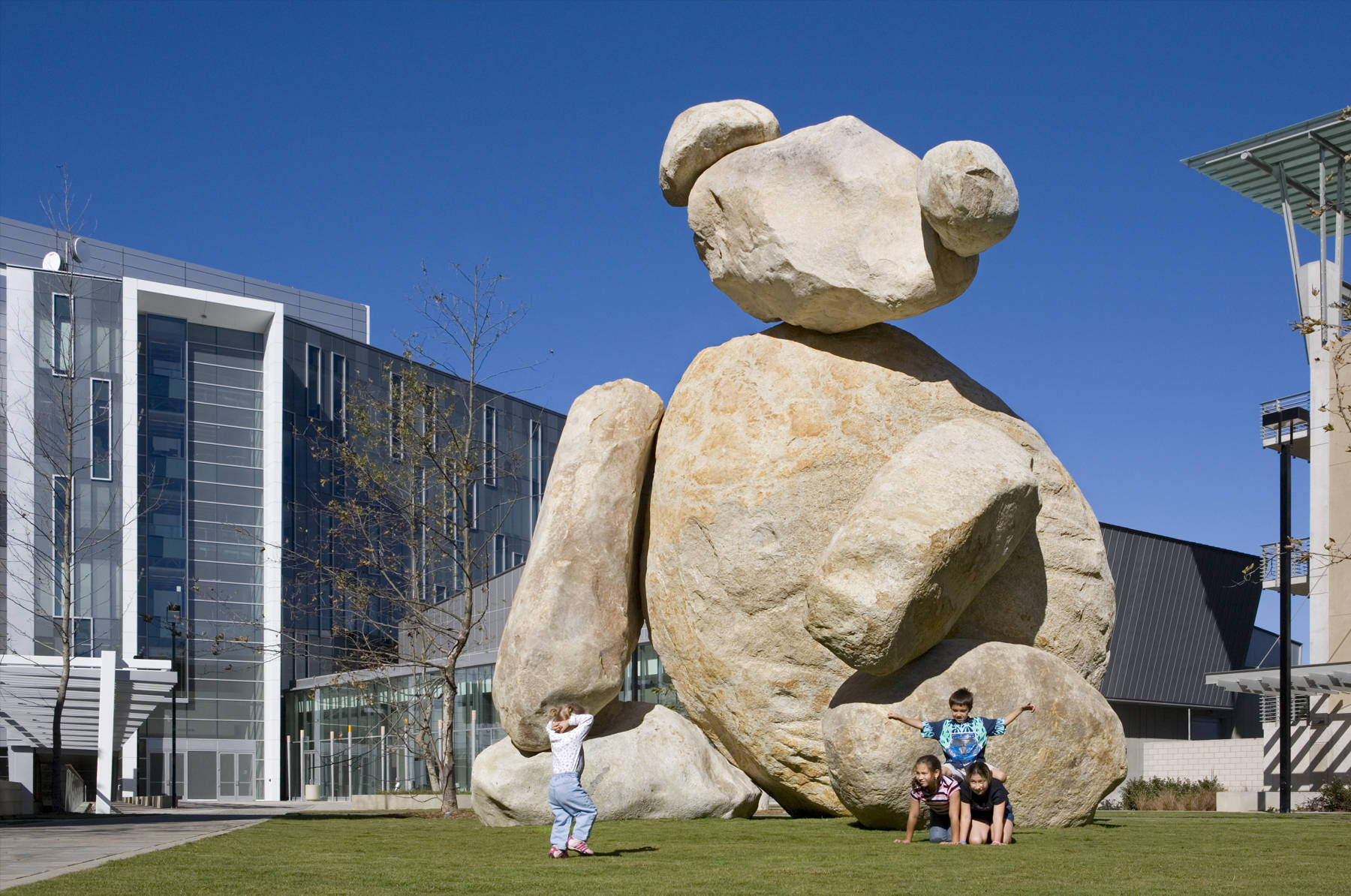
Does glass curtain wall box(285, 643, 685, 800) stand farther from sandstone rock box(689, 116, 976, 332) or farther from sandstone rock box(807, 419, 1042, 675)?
sandstone rock box(807, 419, 1042, 675)

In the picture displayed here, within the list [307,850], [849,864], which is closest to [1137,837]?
[849,864]

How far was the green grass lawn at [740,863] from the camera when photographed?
7.29 m

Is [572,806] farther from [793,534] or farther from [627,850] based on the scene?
[793,534]

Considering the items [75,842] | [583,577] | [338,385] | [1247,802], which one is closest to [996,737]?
[583,577]

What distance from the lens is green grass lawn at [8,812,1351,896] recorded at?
7285 mm

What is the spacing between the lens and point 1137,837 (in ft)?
36.6

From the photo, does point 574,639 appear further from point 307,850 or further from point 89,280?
point 89,280

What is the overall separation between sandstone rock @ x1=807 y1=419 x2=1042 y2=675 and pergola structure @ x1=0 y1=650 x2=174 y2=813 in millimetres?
20855

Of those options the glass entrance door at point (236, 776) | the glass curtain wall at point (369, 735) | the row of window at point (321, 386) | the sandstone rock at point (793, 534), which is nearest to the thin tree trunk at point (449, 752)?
the sandstone rock at point (793, 534)

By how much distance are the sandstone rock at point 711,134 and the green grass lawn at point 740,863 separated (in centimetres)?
625

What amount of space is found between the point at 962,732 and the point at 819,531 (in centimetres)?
253

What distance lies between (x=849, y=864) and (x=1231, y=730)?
38.9 metres

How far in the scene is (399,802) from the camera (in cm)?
2917

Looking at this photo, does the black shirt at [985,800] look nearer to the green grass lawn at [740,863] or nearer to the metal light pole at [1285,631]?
the green grass lawn at [740,863]
